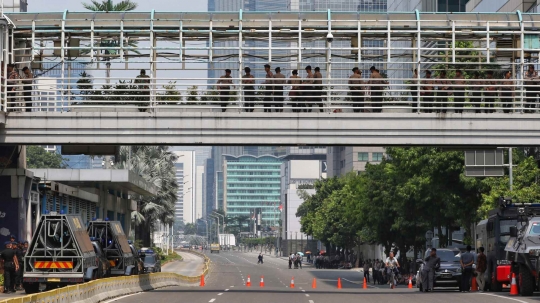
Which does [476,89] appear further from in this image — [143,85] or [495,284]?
[143,85]

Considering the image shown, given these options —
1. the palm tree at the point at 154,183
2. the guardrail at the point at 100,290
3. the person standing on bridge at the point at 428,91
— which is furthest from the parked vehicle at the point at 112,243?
the palm tree at the point at 154,183

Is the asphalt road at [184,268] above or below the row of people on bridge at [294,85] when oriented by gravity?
below

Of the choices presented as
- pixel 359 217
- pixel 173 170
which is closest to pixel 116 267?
pixel 359 217

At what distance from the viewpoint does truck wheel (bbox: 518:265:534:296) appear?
26728 millimetres

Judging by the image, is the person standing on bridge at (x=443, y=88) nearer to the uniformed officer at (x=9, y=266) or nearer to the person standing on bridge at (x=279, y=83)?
the person standing on bridge at (x=279, y=83)

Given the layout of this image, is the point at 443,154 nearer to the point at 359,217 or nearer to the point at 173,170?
the point at 359,217

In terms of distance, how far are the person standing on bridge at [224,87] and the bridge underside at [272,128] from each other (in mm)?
650

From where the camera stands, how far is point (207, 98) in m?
31.8

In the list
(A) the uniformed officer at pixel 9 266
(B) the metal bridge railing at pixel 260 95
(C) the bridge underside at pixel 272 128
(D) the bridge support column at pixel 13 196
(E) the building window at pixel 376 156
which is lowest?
(A) the uniformed officer at pixel 9 266

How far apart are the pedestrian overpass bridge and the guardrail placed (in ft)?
14.5

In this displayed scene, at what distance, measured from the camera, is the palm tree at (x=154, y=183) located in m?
82.6

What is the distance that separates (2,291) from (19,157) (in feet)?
22.9

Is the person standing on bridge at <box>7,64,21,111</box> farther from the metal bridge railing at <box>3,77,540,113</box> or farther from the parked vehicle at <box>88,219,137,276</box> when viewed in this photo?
the parked vehicle at <box>88,219,137,276</box>

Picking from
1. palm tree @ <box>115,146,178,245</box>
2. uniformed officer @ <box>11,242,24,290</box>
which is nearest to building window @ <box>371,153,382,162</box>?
palm tree @ <box>115,146,178,245</box>
